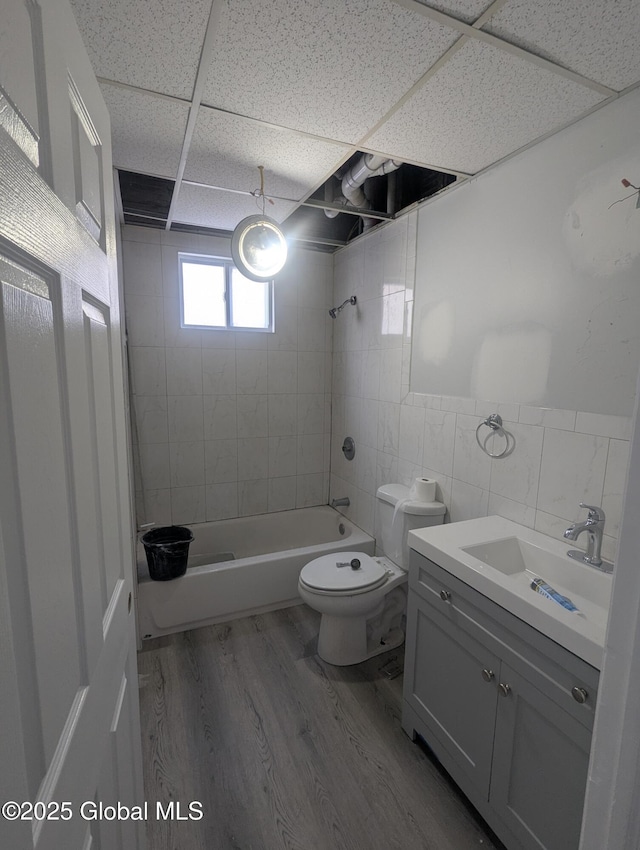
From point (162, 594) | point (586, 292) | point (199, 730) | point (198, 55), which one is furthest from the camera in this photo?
point (162, 594)

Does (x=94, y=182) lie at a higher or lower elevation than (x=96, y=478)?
higher

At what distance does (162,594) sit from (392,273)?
232cm

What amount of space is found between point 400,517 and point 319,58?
73.4 inches

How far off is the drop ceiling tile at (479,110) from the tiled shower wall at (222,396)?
1532 millimetres

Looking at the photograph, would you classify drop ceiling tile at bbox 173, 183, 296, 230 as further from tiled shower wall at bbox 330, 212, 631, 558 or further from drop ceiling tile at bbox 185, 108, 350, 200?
tiled shower wall at bbox 330, 212, 631, 558

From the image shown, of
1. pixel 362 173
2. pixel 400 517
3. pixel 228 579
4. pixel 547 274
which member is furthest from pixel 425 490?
pixel 362 173

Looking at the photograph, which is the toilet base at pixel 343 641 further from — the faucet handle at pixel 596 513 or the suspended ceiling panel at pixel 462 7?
the suspended ceiling panel at pixel 462 7

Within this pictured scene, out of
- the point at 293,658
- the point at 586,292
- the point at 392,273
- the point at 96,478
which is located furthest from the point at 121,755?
the point at 392,273

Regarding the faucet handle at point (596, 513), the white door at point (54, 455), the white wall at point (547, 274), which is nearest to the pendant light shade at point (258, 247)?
the white wall at point (547, 274)

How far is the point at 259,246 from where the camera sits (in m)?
1.97

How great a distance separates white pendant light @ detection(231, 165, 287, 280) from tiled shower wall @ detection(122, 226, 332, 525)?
0.96 meters

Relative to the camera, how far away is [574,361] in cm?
142

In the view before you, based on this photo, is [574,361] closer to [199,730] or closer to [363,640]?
[363,640]

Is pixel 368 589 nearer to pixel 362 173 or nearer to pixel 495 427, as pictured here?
pixel 495 427
